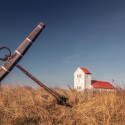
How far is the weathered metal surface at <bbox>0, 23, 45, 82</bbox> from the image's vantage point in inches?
177

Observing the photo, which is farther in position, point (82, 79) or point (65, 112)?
point (82, 79)

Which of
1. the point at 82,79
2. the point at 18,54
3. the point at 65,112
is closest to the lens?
the point at 18,54

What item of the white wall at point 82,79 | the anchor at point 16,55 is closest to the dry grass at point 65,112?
the anchor at point 16,55

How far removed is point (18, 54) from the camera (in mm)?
4656

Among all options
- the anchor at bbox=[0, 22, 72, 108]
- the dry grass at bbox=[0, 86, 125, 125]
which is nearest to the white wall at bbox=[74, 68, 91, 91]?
the dry grass at bbox=[0, 86, 125, 125]

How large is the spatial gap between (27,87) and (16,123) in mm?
4738

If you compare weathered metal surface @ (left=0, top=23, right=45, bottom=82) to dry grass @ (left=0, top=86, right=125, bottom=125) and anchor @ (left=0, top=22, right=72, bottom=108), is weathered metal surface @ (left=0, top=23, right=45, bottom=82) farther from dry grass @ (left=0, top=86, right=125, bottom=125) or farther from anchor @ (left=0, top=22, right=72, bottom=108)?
dry grass @ (left=0, top=86, right=125, bottom=125)

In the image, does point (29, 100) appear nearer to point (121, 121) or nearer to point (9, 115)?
point (9, 115)

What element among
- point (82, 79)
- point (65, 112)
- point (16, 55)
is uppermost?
point (82, 79)

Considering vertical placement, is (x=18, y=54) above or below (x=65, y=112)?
above

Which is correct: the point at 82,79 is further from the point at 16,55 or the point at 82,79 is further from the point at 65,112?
the point at 16,55

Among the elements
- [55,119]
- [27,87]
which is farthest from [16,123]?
[27,87]

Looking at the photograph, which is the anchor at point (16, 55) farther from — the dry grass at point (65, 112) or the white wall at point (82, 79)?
the white wall at point (82, 79)

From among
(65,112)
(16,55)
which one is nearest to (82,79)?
(65,112)
